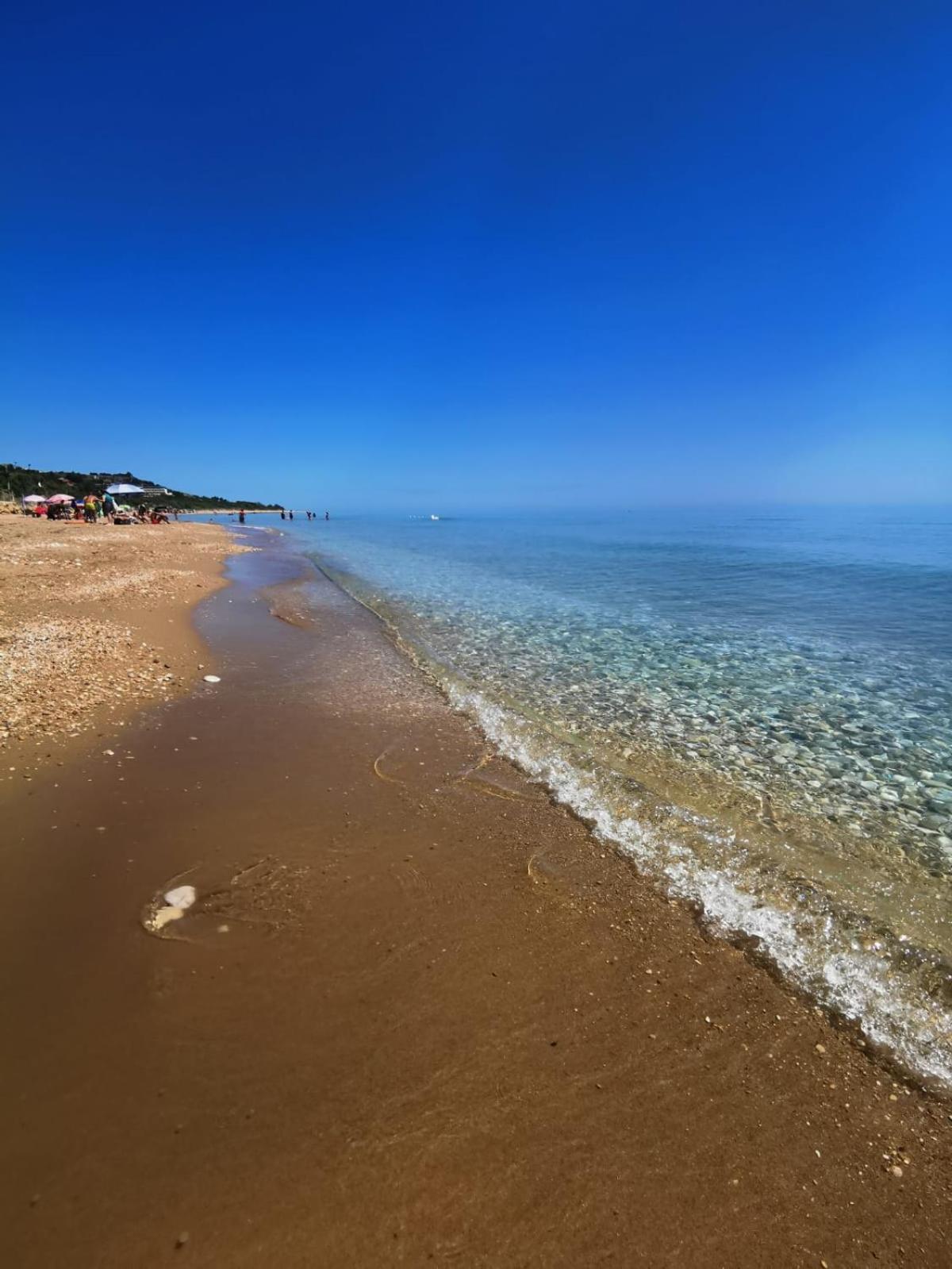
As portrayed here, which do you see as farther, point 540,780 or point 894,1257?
point 540,780

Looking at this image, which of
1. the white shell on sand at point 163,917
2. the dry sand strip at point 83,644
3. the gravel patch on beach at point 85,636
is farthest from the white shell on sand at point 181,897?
the gravel patch on beach at point 85,636

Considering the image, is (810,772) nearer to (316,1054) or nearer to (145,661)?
(316,1054)

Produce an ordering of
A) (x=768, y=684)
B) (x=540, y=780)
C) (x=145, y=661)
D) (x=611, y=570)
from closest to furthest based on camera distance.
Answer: (x=540, y=780)
(x=145, y=661)
(x=768, y=684)
(x=611, y=570)

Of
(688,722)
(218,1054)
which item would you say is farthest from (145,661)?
(688,722)

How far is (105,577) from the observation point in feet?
60.7

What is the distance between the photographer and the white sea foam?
11.4ft

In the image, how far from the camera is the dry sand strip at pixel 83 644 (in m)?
7.01

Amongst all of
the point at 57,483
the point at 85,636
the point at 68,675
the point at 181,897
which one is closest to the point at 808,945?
the point at 181,897

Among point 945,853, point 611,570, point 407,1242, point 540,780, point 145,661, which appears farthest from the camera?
point 611,570

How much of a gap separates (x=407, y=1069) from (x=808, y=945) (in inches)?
119

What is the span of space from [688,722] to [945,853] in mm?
3379

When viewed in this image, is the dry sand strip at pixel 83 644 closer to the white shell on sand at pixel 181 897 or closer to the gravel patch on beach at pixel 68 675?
the gravel patch on beach at pixel 68 675

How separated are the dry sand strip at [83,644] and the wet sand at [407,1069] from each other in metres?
1.80

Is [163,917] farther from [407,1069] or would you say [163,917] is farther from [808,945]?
A: [808,945]
